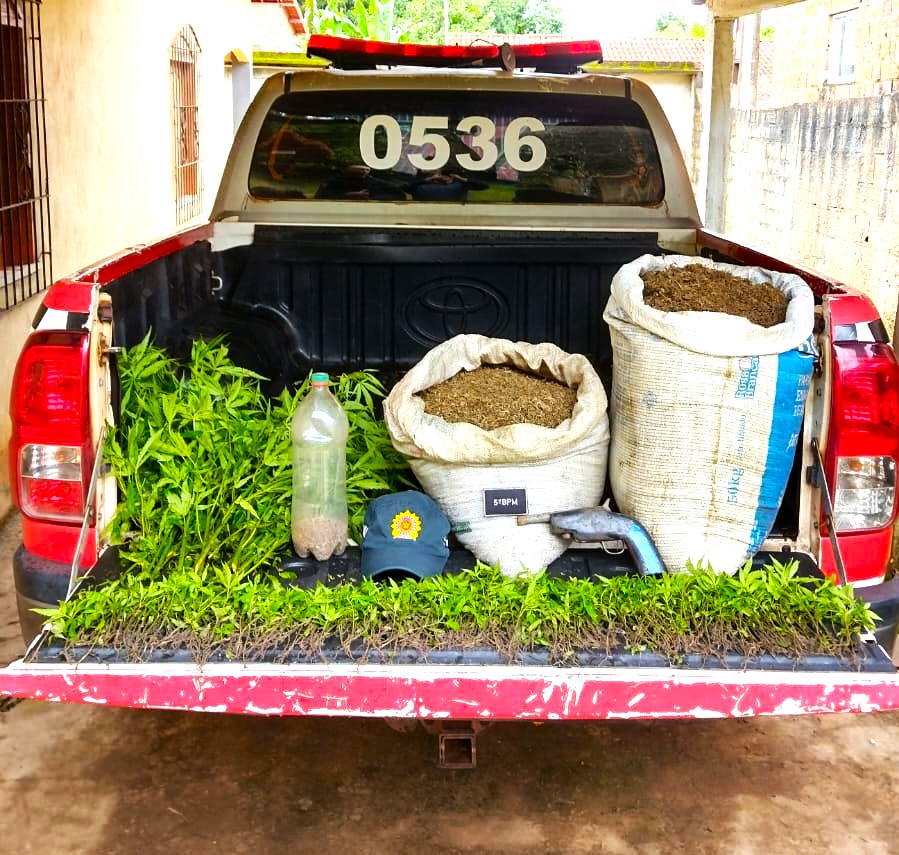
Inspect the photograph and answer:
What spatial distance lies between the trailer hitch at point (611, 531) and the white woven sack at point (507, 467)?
75 mm

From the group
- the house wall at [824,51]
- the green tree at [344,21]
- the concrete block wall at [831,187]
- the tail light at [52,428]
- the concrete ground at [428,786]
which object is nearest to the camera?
the tail light at [52,428]

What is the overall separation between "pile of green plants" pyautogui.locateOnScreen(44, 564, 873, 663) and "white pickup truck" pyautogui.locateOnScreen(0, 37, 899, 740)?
58 millimetres

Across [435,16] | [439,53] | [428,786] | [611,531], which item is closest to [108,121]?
[439,53]

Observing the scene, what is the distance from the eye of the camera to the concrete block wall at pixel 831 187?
8641 mm

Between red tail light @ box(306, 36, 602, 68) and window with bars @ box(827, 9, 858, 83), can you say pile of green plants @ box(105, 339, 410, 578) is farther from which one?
window with bars @ box(827, 9, 858, 83)

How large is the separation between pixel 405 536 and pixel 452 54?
2654mm

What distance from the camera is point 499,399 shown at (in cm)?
306

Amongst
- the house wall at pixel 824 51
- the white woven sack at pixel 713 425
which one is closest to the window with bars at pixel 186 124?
the house wall at pixel 824 51

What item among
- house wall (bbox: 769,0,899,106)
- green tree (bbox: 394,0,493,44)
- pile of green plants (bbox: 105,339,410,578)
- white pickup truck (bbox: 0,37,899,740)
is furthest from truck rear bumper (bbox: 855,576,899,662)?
green tree (bbox: 394,0,493,44)

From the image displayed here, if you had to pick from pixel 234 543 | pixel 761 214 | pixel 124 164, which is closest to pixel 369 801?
pixel 234 543

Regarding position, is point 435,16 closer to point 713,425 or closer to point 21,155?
point 21,155

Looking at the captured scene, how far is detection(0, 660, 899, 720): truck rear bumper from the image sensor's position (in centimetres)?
230

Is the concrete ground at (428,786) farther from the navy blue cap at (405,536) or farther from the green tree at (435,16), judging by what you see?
the green tree at (435,16)

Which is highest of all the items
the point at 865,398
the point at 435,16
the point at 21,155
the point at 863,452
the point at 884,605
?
the point at 435,16
